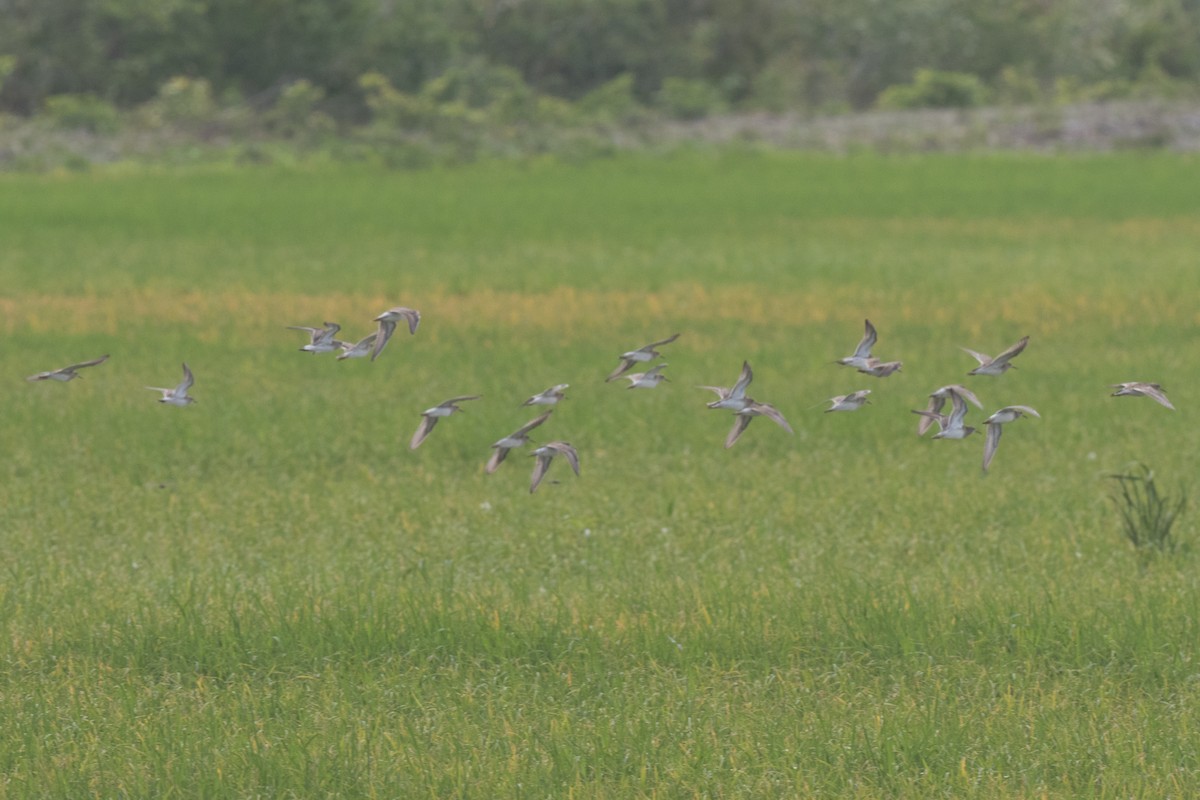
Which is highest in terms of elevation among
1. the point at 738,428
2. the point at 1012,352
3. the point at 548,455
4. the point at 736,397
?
the point at 1012,352

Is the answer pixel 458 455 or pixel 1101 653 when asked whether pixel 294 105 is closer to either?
pixel 458 455

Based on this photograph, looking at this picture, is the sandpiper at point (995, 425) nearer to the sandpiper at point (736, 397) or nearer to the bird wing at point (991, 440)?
the bird wing at point (991, 440)

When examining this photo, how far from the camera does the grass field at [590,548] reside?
5.22 meters

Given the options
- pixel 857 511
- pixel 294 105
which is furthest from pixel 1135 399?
pixel 294 105

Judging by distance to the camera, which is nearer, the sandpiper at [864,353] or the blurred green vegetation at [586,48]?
the sandpiper at [864,353]

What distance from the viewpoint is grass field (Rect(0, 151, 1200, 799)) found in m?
5.22

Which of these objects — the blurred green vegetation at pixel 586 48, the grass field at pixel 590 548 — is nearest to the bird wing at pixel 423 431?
the grass field at pixel 590 548

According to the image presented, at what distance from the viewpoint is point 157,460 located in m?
10.3

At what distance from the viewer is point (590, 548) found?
8.07m

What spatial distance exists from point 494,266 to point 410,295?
7.74ft

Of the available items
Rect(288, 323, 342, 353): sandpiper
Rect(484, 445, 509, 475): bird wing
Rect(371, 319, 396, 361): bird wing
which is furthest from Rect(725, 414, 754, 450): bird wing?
Rect(288, 323, 342, 353): sandpiper

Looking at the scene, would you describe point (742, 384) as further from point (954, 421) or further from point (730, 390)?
point (954, 421)

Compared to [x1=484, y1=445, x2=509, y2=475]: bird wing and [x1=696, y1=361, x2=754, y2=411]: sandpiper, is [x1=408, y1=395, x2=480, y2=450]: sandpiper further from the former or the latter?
[x1=696, y1=361, x2=754, y2=411]: sandpiper

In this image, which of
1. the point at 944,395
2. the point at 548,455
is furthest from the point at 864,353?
the point at 548,455
